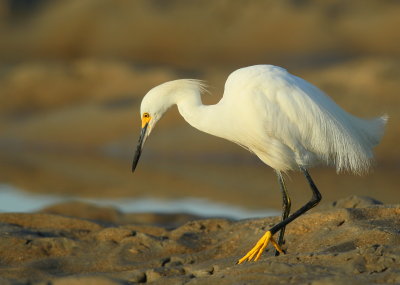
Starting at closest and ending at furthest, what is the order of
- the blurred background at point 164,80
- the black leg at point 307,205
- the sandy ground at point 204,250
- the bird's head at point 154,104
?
the sandy ground at point 204,250 → the black leg at point 307,205 → the bird's head at point 154,104 → the blurred background at point 164,80

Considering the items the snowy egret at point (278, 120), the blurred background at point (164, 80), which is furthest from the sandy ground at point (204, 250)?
Answer: the blurred background at point (164, 80)

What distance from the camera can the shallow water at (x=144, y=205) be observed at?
8812 millimetres

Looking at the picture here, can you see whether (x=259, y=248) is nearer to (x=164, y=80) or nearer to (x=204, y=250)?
(x=204, y=250)

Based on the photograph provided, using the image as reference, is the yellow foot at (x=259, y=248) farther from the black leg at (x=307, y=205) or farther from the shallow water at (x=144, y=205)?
the shallow water at (x=144, y=205)

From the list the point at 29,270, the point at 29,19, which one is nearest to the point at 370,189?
the point at 29,270

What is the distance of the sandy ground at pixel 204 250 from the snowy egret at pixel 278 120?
329mm

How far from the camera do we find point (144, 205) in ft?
30.9

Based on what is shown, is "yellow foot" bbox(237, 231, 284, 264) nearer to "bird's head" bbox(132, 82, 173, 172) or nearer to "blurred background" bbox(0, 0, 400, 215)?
"bird's head" bbox(132, 82, 173, 172)

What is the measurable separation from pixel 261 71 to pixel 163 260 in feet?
4.80

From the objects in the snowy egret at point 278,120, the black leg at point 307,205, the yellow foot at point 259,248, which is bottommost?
the yellow foot at point 259,248

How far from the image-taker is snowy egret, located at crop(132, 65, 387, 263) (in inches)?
214

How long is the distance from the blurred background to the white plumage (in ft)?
11.7

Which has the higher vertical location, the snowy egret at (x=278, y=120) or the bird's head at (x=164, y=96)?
the bird's head at (x=164, y=96)

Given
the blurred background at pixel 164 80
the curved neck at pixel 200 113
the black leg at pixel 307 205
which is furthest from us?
the blurred background at pixel 164 80
